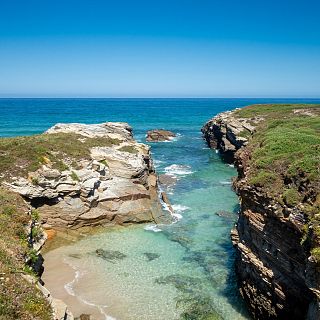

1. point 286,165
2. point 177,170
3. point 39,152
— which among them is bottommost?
point 177,170

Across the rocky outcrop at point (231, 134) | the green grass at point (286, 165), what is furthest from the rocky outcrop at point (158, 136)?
the green grass at point (286, 165)

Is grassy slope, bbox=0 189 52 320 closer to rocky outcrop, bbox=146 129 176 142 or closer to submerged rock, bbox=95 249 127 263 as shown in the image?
submerged rock, bbox=95 249 127 263

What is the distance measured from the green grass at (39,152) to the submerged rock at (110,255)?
8.19m

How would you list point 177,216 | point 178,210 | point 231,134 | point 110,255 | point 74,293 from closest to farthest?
point 74,293 < point 110,255 < point 177,216 < point 178,210 < point 231,134

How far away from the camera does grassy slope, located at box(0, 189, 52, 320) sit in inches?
473

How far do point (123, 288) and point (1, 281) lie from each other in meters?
10.5

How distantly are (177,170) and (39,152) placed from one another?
82.7 feet

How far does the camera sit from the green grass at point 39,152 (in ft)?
100

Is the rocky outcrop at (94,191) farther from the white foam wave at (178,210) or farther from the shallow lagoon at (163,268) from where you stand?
the shallow lagoon at (163,268)

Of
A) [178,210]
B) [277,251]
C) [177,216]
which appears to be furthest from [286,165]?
[178,210]

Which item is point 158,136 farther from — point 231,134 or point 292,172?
point 292,172

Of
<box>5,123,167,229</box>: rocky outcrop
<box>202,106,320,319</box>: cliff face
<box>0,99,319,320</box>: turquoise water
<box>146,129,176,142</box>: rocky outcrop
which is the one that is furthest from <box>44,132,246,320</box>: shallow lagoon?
<box>146,129,176,142</box>: rocky outcrop

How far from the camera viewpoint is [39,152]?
33188mm

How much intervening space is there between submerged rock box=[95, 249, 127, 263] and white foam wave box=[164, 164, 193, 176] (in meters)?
25.4
